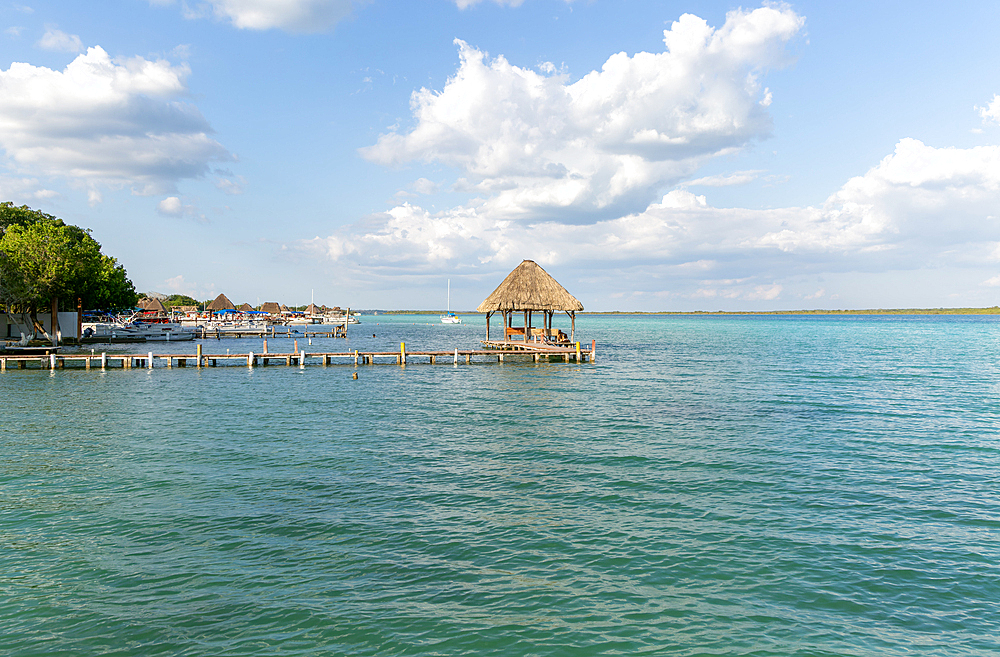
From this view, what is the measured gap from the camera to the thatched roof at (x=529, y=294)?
1795 inches

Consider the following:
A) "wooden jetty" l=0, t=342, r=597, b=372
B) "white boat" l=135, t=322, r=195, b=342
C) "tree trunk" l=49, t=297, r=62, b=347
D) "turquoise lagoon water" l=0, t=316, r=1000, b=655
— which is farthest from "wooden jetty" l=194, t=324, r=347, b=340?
"turquoise lagoon water" l=0, t=316, r=1000, b=655

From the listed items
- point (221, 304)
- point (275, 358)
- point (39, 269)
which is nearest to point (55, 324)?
point (39, 269)

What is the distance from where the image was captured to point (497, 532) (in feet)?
33.6

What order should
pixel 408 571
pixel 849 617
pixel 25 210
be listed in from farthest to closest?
1. pixel 25 210
2. pixel 408 571
3. pixel 849 617

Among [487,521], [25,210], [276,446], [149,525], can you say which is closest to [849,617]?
[487,521]

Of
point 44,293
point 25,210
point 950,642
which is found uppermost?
point 25,210

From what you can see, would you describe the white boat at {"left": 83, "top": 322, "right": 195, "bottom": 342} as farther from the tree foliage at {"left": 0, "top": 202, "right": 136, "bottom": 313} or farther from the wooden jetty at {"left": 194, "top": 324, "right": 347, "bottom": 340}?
the tree foliage at {"left": 0, "top": 202, "right": 136, "bottom": 313}

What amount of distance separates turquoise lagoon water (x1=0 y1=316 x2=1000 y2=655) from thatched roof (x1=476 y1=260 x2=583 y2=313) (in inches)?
948

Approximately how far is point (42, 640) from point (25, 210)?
74623 mm

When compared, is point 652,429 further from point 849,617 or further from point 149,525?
point 149,525

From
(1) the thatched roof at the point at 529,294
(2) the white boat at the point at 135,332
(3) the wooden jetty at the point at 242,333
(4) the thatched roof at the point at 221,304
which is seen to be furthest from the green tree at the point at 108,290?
(1) the thatched roof at the point at 529,294

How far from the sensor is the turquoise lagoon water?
23.6 feet

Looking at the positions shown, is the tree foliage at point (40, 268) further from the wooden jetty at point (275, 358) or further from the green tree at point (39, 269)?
the wooden jetty at point (275, 358)

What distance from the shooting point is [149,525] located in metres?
10.4
